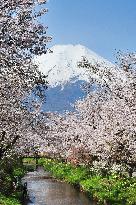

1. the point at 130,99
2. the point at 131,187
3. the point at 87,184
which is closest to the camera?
the point at 130,99

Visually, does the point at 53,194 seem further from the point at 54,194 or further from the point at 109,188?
the point at 109,188

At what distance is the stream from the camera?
43.0m

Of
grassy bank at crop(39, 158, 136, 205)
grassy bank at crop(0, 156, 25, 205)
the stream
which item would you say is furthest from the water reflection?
grassy bank at crop(0, 156, 25, 205)

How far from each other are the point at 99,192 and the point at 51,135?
6137 centimetres

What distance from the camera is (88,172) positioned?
59.1 m

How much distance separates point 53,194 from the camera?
163 ft

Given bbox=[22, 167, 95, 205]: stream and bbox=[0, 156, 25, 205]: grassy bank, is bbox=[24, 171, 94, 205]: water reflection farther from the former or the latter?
bbox=[0, 156, 25, 205]: grassy bank

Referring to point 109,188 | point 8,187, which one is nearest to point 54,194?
point 8,187

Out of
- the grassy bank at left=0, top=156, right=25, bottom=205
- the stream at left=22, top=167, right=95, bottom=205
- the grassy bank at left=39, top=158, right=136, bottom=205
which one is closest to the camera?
the grassy bank at left=39, top=158, right=136, bottom=205

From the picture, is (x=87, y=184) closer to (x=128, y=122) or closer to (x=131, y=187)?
(x=131, y=187)

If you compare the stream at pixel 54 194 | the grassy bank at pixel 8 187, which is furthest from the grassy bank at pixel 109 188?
the grassy bank at pixel 8 187

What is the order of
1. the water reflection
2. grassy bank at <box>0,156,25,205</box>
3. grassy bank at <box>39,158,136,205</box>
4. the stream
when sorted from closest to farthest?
grassy bank at <box>39,158,136,205</box> → grassy bank at <box>0,156,25,205</box> → the stream → the water reflection

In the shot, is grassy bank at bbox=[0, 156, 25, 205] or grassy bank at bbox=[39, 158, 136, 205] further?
grassy bank at bbox=[0, 156, 25, 205]

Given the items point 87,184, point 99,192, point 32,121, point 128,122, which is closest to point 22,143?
point 87,184
